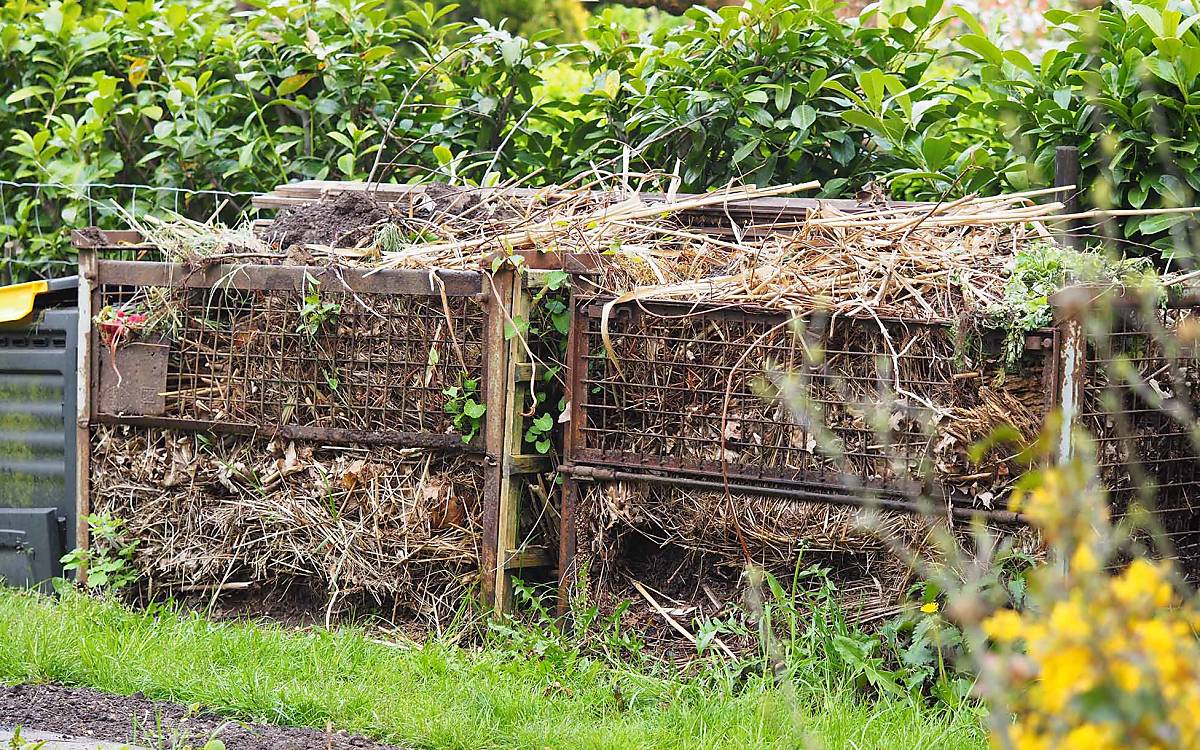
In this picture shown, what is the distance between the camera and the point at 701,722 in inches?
159

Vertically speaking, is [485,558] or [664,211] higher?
[664,211]

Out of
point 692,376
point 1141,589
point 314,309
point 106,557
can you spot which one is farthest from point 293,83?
Result: point 1141,589

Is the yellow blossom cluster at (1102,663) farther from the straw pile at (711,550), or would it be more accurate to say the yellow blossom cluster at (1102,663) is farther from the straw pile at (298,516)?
the straw pile at (298,516)

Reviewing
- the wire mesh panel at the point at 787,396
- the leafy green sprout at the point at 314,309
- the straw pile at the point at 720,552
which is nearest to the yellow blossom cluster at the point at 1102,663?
the wire mesh panel at the point at 787,396

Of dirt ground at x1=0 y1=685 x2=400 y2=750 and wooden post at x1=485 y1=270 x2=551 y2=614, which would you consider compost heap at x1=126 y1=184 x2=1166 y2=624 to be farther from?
dirt ground at x1=0 y1=685 x2=400 y2=750

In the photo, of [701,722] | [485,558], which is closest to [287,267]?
[485,558]

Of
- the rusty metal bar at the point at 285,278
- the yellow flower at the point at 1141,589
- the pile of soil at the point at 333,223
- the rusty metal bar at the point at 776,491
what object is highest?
the pile of soil at the point at 333,223

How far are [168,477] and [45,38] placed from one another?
3.51 metres

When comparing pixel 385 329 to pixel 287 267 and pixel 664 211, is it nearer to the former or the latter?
pixel 287 267

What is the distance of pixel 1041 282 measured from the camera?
13.7 feet

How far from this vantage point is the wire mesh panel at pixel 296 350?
196 inches

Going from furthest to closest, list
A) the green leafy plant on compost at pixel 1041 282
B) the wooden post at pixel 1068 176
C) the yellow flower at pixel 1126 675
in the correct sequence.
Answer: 1. the wooden post at pixel 1068 176
2. the green leafy plant on compost at pixel 1041 282
3. the yellow flower at pixel 1126 675

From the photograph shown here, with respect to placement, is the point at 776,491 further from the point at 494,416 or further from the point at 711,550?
the point at 494,416

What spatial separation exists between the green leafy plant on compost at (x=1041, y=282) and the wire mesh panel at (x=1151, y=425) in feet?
0.43
